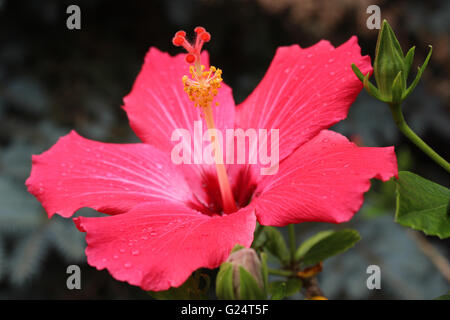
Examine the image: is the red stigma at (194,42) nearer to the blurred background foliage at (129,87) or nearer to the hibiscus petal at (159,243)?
the hibiscus petal at (159,243)

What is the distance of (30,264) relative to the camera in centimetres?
140

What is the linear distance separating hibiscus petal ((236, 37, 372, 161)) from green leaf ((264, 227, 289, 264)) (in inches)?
4.8

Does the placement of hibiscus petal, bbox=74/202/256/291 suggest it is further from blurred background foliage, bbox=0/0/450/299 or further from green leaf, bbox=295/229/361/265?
blurred background foliage, bbox=0/0/450/299

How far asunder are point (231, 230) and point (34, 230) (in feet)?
3.51

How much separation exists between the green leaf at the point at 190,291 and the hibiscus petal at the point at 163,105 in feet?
0.90

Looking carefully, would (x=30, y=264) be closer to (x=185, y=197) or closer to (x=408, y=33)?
(x=185, y=197)

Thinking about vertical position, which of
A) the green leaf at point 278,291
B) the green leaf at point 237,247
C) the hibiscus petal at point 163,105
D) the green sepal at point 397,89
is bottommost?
the green leaf at point 278,291

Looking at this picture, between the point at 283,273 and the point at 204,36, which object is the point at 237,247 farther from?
the point at 204,36

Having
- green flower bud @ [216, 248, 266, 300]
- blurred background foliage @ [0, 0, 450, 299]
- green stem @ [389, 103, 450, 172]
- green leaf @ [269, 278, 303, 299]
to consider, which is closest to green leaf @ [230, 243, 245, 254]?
green flower bud @ [216, 248, 266, 300]

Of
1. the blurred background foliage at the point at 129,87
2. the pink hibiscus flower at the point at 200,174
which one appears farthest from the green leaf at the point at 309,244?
the blurred background foliage at the point at 129,87

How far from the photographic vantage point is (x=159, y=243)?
0.57 m

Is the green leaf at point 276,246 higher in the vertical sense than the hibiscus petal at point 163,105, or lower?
lower

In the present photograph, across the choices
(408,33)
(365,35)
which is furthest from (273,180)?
(408,33)

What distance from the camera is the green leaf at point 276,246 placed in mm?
723
